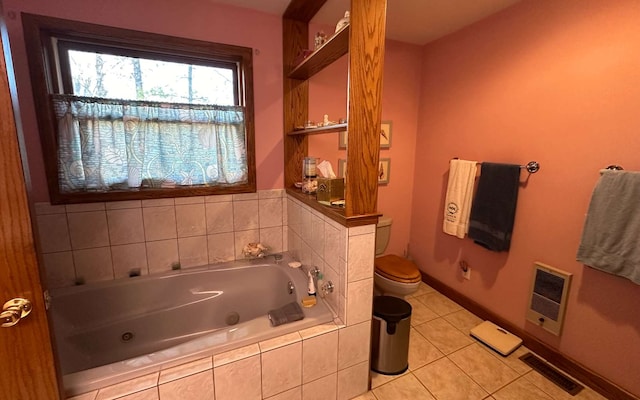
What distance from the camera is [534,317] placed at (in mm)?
1836

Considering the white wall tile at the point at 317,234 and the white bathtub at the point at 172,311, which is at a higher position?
the white wall tile at the point at 317,234

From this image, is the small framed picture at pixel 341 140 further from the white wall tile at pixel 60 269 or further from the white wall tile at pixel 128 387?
the white wall tile at pixel 60 269

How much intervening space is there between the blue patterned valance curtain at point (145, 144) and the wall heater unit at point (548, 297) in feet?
7.21

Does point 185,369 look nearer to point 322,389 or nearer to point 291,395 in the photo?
point 291,395

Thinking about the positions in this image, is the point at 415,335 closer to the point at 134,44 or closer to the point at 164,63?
the point at 164,63

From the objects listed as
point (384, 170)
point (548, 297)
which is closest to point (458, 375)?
point (548, 297)

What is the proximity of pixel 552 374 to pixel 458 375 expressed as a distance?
0.58 metres

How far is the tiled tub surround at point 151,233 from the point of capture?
1724 mm

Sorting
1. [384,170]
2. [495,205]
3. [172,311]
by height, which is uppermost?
[384,170]

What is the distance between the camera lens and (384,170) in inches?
103

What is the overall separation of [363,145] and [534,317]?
1.71 m

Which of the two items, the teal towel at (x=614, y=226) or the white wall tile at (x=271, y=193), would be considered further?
the white wall tile at (x=271, y=193)

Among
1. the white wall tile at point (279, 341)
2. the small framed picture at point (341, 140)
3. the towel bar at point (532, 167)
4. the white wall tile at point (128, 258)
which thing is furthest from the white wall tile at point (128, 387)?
the towel bar at point (532, 167)

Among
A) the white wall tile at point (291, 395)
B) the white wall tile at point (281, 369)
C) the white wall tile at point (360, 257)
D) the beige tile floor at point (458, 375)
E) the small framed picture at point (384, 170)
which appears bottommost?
the beige tile floor at point (458, 375)
